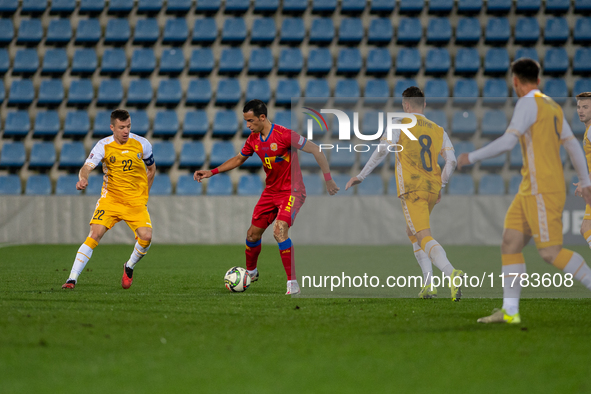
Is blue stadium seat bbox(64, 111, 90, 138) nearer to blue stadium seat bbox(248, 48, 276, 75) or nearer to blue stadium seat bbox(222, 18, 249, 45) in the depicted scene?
blue stadium seat bbox(222, 18, 249, 45)

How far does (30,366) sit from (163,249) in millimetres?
9761

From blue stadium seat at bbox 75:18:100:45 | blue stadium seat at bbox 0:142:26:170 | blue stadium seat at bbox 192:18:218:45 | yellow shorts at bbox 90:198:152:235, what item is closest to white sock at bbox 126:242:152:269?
yellow shorts at bbox 90:198:152:235

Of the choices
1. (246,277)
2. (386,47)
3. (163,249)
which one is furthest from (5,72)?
(246,277)

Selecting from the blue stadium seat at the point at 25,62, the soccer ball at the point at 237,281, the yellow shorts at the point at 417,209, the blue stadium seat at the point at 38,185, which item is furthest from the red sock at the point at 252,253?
the blue stadium seat at the point at 25,62

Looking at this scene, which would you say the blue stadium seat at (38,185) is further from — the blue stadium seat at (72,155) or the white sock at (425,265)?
the white sock at (425,265)

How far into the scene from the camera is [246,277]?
254 inches

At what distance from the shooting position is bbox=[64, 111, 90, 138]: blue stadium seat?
15.4 metres

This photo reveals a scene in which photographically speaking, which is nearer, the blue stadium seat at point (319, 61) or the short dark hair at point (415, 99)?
the short dark hair at point (415, 99)

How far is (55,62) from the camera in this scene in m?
16.0

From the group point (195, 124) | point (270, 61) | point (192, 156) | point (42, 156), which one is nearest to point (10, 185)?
point (42, 156)

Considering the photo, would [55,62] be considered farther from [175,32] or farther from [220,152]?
[220,152]

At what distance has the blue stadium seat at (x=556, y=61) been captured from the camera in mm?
15188

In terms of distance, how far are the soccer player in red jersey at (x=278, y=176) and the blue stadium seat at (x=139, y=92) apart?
31.9 ft

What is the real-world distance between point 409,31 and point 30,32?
33.1 feet
